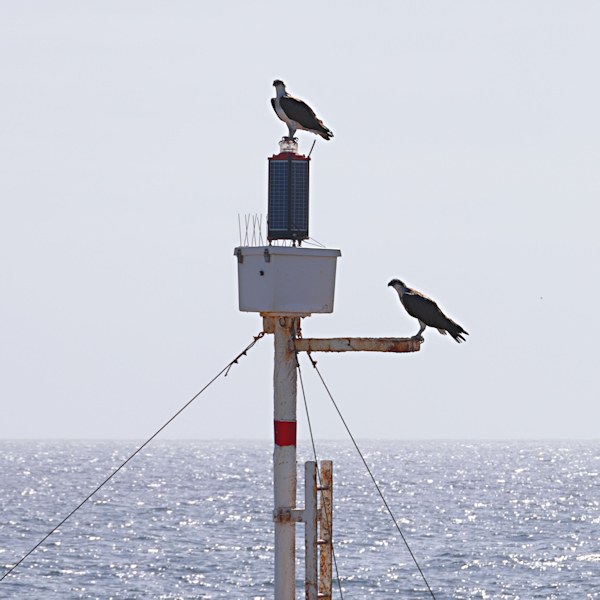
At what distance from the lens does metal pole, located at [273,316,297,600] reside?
19.7 m

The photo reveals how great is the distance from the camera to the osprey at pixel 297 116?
68.7ft

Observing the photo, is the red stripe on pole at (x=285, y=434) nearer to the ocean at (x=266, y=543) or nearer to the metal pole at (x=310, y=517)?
the metal pole at (x=310, y=517)

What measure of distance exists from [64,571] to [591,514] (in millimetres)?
56623

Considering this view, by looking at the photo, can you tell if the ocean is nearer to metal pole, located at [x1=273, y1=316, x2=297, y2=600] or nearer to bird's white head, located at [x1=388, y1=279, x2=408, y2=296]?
bird's white head, located at [x1=388, y1=279, x2=408, y2=296]

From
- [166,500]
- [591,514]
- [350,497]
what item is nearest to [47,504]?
[166,500]

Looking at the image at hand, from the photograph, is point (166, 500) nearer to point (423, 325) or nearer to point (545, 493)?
point (545, 493)

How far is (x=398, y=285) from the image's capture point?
21.5 metres

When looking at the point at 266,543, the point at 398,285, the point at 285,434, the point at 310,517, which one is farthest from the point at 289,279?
the point at 266,543

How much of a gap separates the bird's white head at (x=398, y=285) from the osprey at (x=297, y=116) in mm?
1940

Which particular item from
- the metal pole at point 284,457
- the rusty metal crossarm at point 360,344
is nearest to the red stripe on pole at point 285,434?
the metal pole at point 284,457

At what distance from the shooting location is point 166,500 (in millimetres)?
136250

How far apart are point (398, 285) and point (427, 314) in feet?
2.91

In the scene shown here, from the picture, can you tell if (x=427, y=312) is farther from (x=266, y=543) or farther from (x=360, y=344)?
(x=266, y=543)

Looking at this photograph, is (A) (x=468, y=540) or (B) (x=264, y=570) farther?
(A) (x=468, y=540)
